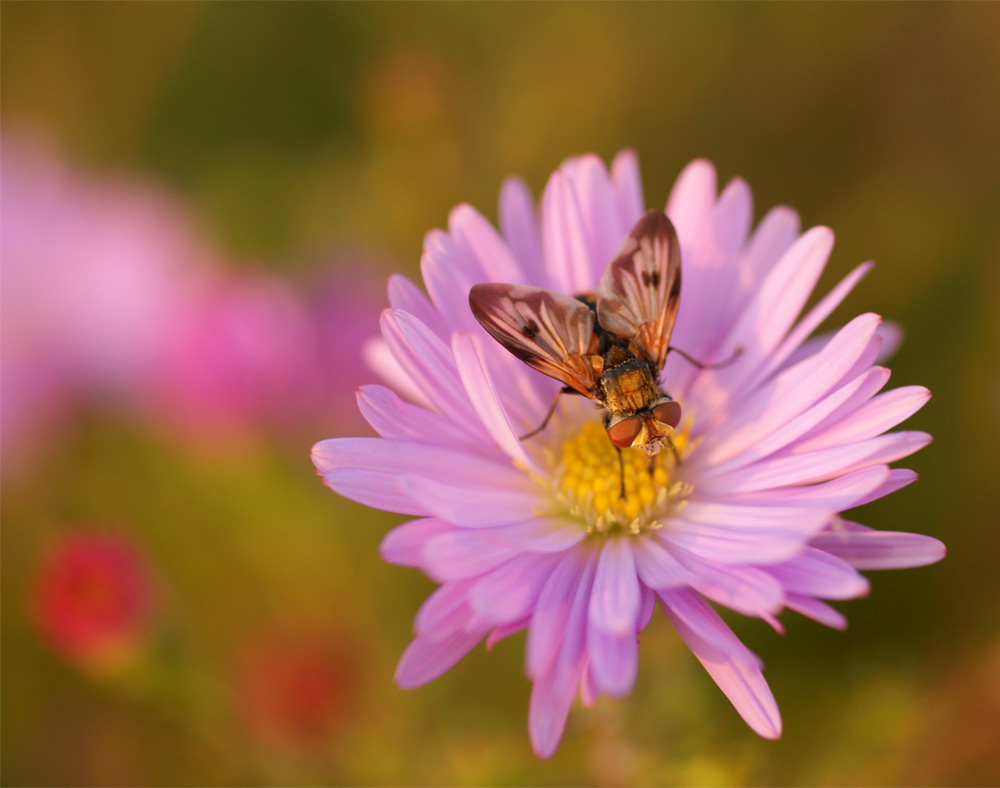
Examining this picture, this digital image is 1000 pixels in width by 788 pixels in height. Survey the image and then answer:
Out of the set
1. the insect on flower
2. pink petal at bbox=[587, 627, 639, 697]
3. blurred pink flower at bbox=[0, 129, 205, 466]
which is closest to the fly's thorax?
the insect on flower

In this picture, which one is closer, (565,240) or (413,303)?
(413,303)

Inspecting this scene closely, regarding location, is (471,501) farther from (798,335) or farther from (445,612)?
(798,335)

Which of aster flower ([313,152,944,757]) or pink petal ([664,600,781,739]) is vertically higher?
aster flower ([313,152,944,757])

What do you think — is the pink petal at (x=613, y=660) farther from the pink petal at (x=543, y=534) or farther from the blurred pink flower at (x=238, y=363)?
the blurred pink flower at (x=238, y=363)

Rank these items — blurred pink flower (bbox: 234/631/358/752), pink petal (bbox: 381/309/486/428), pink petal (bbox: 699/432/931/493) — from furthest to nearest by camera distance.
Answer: blurred pink flower (bbox: 234/631/358/752), pink petal (bbox: 381/309/486/428), pink petal (bbox: 699/432/931/493)

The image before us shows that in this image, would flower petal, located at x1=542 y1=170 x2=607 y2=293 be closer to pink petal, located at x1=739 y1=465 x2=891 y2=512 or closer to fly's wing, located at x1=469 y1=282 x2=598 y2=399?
fly's wing, located at x1=469 y1=282 x2=598 y2=399

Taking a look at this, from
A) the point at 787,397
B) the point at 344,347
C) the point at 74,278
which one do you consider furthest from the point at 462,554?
the point at 74,278

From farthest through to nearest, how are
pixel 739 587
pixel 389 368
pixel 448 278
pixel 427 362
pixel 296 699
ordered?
pixel 296 699
pixel 389 368
pixel 448 278
pixel 427 362
pixel 739 587

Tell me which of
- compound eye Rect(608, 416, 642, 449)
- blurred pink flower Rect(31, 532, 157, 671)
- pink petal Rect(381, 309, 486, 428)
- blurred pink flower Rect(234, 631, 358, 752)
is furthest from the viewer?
blurred pink flower Rect(234, 631, 358, 752)
